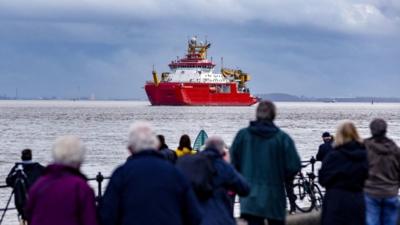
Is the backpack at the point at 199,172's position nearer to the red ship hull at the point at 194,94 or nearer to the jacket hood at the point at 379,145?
the jacket hood at the point at 379,145

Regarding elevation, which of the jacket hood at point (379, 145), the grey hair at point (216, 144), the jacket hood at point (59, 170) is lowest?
the jacket hood at point (379, 145)

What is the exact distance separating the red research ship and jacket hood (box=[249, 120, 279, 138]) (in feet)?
444

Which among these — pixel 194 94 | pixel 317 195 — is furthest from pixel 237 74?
pixel 317 195

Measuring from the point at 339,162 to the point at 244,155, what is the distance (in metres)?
0.82

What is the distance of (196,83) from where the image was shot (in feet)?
478

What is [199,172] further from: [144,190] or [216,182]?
[144,190]

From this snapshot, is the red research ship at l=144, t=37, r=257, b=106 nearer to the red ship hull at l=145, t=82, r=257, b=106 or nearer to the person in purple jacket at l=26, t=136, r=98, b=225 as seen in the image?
the red ship hull at l=145, t=82, r=257, b=106

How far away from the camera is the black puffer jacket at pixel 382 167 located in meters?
8.15

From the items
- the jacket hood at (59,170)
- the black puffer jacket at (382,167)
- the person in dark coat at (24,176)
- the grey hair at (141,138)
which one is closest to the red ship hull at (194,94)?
the person in dark coat at (24,176)

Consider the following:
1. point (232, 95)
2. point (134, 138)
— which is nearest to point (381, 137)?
point (134, 138)

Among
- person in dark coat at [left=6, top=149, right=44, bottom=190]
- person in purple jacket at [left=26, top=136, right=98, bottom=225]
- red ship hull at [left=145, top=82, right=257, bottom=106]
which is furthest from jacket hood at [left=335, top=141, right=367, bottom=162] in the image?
red ship hull at [left=145, top=82, right=257, bottom=106]

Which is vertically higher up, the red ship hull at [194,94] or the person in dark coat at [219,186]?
the person in dark coat at [219,186]

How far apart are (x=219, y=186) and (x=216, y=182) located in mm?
46

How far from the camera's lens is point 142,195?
18.0ft
